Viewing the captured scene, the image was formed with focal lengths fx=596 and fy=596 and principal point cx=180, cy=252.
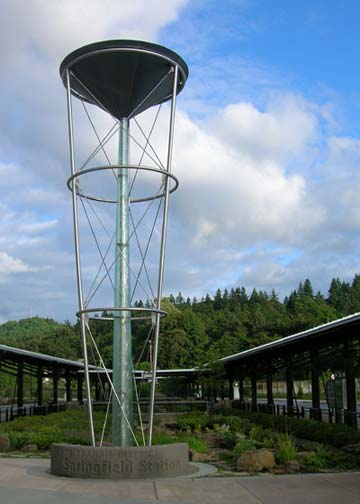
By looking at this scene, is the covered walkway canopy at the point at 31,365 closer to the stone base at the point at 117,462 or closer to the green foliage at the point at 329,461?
the stone base at the point at 117,462

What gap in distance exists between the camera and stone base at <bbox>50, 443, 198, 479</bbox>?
37.5 feet

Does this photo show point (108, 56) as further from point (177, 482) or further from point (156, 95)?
point (177, 482)

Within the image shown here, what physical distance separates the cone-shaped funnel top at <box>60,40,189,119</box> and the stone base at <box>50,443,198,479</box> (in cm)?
804

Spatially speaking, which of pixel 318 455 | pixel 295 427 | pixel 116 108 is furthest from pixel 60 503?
pixel 295 427

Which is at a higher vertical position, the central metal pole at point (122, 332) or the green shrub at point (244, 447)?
the central metal pole at point (122, 332)

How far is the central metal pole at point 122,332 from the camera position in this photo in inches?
526

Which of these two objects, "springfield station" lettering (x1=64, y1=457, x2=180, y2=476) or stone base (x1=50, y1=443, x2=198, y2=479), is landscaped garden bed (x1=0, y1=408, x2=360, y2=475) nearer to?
stone base (x1=50, y1=443, x2=198, y2=479)

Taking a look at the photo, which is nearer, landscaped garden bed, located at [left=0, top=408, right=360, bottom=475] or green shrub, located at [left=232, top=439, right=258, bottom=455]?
landscaped garden bed, located at [left=0, top=408, right=360, bottom=475]

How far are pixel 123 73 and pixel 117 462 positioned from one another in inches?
339

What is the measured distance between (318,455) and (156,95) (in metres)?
→ 9.49

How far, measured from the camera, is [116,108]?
583 inches

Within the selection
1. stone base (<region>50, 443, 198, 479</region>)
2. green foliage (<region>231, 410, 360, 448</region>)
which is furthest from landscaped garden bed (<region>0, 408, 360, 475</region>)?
stone base (<region>50, 443, 198, 479</region>)

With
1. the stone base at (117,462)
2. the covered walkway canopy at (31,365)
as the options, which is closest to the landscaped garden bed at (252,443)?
the stone base at (117,462)

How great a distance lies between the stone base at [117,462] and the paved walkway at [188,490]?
0.30m
